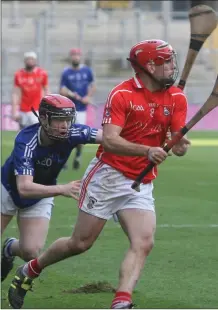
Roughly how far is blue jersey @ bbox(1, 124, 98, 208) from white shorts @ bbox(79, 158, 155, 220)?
495 millimetres

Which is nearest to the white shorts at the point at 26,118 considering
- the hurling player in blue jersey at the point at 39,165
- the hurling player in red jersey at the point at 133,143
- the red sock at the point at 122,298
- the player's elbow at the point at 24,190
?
the hurling player in blue jersey at the point at 39,165

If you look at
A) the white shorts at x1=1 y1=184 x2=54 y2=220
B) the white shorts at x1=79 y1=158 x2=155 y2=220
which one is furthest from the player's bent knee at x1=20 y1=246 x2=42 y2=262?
the white shorts at x1=79 y1=158 x2=155 y2=220

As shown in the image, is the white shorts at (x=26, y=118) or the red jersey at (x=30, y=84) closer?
the red jersey at (x=30, y=84)

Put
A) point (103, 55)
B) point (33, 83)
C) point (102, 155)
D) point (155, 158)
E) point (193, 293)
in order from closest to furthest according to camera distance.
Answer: point (155, 158)
point (102, 155)
point (193, 293)
point (33, 83)
point (103, 55)

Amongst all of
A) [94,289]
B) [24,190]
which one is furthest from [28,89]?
[24,190]

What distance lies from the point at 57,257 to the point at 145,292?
107cm

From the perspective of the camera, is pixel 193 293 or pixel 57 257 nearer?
pixel 57 257

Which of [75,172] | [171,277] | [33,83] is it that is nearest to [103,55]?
[33,83]

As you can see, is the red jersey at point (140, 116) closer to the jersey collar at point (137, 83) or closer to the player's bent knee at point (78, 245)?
the jersey collar at point (137, 83)

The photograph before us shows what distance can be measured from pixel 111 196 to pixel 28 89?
1333 cm

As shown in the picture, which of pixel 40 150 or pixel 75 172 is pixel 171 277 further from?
pixel 75 172

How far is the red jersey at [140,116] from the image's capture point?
23.2ft

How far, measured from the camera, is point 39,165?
306 inches

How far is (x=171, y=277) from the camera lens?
28.8ft
